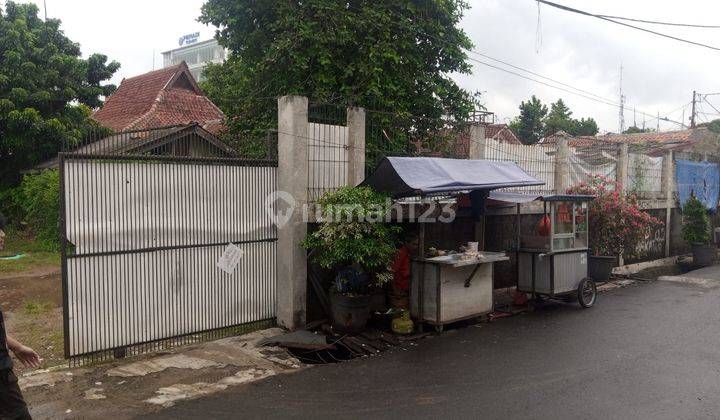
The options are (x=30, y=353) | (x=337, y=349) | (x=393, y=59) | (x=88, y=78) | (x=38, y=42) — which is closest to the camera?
(x=30, y=353)

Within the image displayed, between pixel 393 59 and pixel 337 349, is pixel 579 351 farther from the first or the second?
pixel 393 59

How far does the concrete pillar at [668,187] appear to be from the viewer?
1596cm

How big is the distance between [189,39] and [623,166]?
83.2 m

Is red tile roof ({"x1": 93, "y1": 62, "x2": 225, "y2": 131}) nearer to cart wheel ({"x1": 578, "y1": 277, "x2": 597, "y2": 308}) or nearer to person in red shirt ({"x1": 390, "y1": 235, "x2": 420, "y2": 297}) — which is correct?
person in red shirt ({"x1": 390, "y1": 235, "x2": 420, "y2": 297})

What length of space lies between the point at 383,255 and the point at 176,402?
126 inches

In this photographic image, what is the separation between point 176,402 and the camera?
534 cm

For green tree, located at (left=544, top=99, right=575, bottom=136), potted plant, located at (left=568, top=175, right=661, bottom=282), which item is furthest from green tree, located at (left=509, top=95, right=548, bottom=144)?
potted plant, located at (left=568, top=175, right=661, bottom=282)

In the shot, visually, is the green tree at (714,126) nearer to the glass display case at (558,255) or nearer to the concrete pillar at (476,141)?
the glass display case at (558,255)

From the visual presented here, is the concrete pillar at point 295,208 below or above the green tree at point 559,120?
below

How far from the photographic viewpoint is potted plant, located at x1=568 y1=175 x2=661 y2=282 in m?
12.3

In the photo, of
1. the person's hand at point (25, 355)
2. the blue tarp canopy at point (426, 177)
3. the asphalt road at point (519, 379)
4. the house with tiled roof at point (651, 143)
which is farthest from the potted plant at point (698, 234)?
the person's hand at point (25, 355)

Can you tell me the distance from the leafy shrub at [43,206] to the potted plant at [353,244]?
1022 cm

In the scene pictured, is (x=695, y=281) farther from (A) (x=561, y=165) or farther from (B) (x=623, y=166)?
(A) (x=561, y=165)

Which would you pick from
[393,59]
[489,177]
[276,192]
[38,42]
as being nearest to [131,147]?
[276,192]
